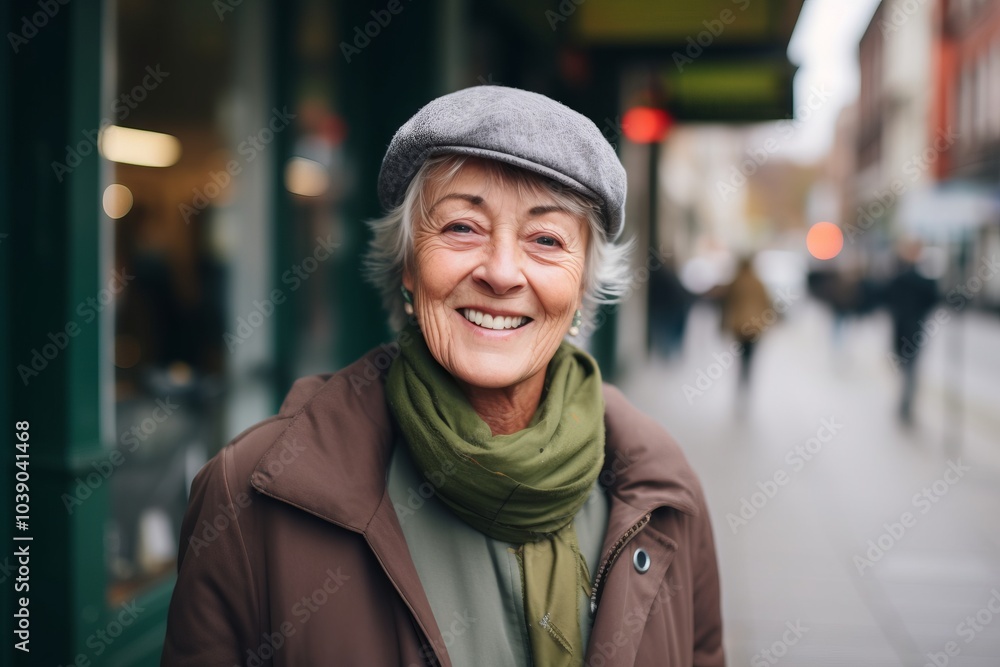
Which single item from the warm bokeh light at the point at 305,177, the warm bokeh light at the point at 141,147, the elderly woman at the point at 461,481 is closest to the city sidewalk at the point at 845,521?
the elderly woman at the point at 461,481

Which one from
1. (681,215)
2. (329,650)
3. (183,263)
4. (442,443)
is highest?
(681,215)

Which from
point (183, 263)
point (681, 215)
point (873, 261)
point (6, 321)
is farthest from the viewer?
point (681, 215)

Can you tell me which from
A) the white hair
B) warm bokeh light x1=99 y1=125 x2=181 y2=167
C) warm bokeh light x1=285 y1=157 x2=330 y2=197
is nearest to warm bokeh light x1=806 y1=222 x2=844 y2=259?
warm bokeh light x1=285 y1=157 x2=330 y2=197

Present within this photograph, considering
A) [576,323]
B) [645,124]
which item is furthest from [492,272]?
[645,124]

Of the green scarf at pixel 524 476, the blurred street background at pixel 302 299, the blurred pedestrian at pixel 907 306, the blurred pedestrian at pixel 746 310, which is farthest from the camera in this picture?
the blurred pedestrian at pixel 746 310

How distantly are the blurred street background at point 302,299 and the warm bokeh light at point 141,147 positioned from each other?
0.06 feet

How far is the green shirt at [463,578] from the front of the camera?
1.73 m

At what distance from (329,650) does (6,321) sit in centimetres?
192

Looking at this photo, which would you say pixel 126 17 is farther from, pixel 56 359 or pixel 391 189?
pixel 391 189

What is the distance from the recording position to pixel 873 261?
35.7 meters

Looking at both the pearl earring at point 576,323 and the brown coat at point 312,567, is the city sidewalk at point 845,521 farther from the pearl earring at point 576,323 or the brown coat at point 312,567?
the brown coat at point 312,567

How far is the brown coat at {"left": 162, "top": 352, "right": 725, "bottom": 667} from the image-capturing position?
162cm

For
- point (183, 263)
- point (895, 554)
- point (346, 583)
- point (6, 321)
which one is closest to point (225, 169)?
point (183, 263)

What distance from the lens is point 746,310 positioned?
12.1m
